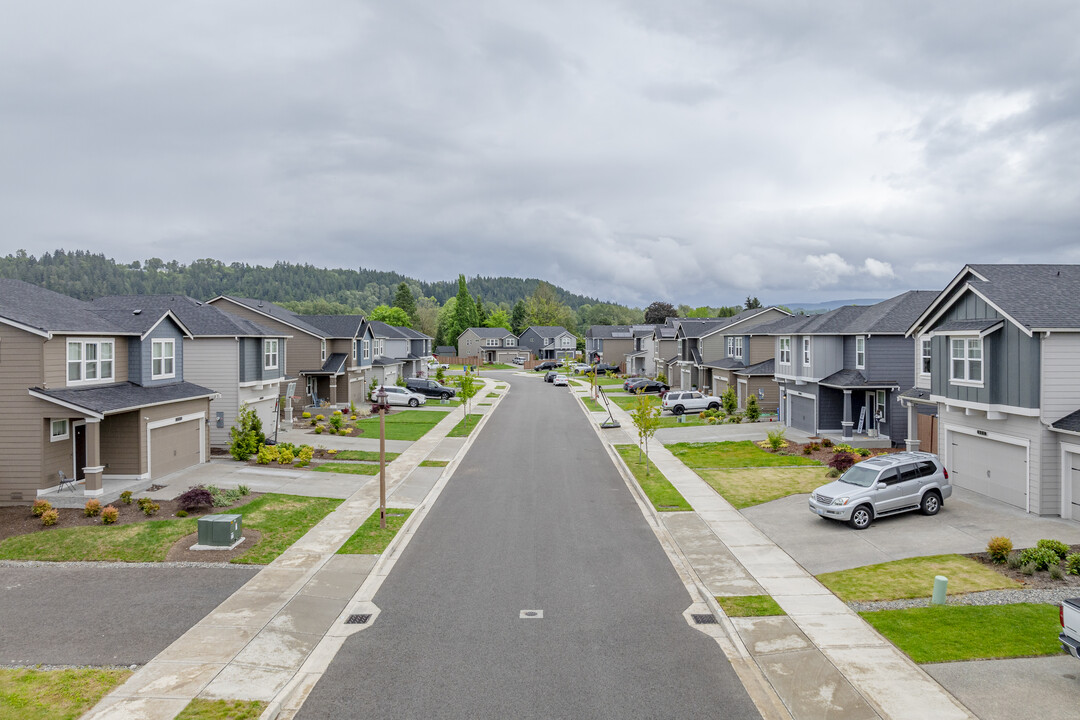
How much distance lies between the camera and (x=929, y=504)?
66.6 ft

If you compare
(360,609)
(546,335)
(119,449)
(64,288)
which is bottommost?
(360,609)

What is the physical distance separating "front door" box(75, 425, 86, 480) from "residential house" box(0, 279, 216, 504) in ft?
0.13

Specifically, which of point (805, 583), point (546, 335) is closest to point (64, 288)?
point (546, 335)

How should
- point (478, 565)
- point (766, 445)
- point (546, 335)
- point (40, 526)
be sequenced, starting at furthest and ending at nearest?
point (546, 335) < point (766, 445) < point (40, 526) < point (478, 565)

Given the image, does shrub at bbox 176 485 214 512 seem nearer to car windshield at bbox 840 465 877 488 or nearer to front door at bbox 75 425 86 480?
front door at bbox 75 425 86 480

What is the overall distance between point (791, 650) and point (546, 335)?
117 m

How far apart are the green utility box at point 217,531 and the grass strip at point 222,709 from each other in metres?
8.39

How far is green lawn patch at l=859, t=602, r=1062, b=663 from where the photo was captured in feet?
36.9

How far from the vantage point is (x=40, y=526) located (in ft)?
63.0

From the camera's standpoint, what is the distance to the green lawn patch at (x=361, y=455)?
31.2m

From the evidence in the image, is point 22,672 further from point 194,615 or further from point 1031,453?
point 1031,453

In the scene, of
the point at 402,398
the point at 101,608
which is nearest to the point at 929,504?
the point at 101,608

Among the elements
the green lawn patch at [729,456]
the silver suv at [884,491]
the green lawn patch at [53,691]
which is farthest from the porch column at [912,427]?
the green lawn patch at [53,691]

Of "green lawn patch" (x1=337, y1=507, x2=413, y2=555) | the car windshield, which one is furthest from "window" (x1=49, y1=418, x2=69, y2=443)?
the car windshield
